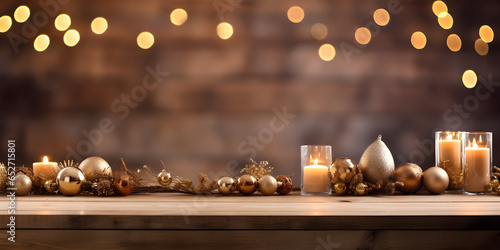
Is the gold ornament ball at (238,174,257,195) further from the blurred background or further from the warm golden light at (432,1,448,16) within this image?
the warm golden light at (432,1,448,16)

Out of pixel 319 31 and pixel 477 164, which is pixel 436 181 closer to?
pixel 477 164

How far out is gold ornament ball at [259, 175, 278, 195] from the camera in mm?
971

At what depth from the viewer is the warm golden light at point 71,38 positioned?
Result: 6.51 ft

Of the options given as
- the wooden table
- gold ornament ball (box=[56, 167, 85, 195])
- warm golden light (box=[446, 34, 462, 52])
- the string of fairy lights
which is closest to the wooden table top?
the wooden table

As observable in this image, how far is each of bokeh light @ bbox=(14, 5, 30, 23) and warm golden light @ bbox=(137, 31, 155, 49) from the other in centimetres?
50

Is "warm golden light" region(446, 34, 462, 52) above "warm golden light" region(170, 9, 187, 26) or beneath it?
beneath

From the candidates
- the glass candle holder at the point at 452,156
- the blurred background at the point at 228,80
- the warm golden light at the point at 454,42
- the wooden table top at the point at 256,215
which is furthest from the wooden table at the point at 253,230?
the warm golden light at the point at 454,42

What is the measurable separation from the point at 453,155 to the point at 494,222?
1.25 feet

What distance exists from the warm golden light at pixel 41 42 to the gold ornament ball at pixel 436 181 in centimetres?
169

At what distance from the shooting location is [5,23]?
1991 millimetres

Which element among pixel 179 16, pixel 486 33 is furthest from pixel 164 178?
pixel 486 33

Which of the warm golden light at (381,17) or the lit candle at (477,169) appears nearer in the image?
the lit candle at (477,169)

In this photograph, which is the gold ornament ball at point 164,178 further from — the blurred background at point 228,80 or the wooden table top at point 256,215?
the blurred background at point 228,80

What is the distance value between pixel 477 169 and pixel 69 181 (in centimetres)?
86
